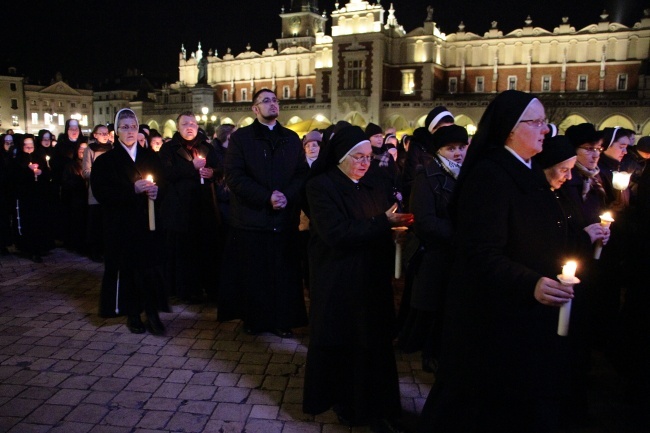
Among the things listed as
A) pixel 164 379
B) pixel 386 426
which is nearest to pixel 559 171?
pixel 386 426

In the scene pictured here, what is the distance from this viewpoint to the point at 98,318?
20.0 ft

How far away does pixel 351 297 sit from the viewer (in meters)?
3.55

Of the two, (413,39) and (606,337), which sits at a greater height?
(413,39)

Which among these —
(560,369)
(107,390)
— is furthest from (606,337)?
(107,390)

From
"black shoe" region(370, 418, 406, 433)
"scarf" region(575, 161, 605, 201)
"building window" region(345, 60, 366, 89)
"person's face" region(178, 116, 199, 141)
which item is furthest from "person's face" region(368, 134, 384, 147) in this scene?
"building window" region(345, 60, 366, 89)

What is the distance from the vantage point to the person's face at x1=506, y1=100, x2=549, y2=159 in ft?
8.68

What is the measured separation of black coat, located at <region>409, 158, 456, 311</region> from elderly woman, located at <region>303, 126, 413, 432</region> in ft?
1.76

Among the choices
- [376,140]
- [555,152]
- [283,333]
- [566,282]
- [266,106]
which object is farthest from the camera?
[376,140]

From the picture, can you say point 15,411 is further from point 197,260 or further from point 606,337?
point 606,337

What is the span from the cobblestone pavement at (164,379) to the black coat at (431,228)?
0.82 meters

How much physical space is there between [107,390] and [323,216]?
2414 mm

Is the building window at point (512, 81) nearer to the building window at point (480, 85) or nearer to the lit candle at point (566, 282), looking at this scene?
the building window at point (480, 85)

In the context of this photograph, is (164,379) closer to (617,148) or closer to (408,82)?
(617,148)

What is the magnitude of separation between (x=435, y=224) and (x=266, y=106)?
225cm
